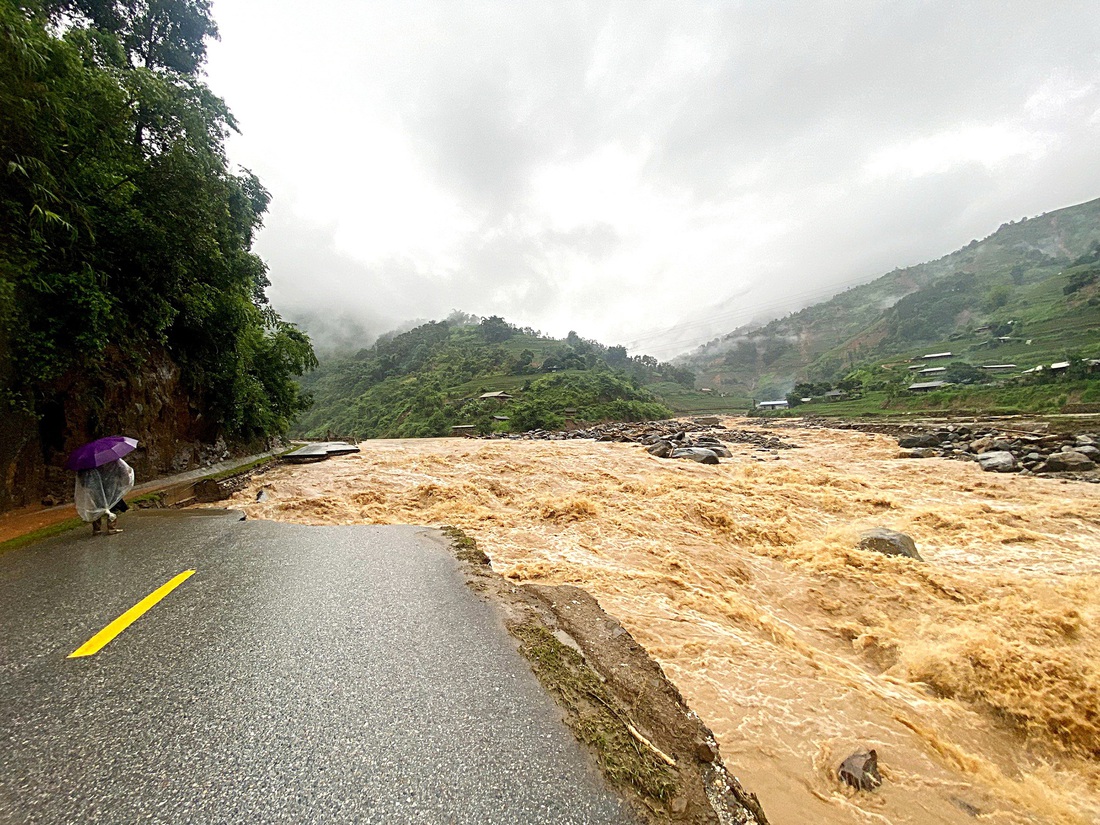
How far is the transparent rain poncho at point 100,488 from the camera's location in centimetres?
537

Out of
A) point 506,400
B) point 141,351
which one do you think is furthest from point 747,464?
point 506,400

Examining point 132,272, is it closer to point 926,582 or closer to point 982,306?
point 926,582

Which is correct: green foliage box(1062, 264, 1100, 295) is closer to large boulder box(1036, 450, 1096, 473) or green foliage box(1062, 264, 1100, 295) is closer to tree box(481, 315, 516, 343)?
large boulder box(1036, 450, 1096, 473)

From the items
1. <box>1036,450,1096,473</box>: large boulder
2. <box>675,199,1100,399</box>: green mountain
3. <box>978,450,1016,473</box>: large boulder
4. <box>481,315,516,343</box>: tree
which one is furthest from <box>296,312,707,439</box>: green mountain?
<box>675,199,1100,399</box>: green mountain

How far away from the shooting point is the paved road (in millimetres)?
1603

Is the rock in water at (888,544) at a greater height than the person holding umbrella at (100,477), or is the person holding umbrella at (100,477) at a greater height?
the person holding umbrella at (100,477)

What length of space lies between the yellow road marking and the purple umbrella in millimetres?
2370

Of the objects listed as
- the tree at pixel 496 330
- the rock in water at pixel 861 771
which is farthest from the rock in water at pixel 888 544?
the tree at pixel 496 330

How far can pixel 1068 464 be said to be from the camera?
11883 millimetres

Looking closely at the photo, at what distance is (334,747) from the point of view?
187 cm

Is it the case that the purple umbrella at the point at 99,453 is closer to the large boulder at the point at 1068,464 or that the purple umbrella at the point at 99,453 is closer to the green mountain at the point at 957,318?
the large boulder at the point at 1068,464

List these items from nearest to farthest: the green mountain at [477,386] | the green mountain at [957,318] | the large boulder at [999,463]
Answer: the large boulder at [999,463], the green mountain at [477,386], the green mountain at [957,318]

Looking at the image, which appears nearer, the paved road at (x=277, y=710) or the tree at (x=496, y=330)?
the paved road at (x=277, y=710)

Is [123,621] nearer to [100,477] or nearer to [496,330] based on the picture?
[100,477]
